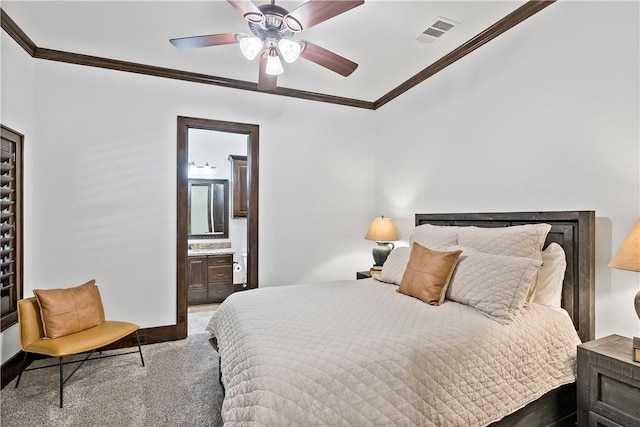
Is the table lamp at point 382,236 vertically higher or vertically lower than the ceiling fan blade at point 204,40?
lower

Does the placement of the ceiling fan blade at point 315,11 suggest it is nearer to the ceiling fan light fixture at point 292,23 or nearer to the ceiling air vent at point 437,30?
the ceiling fan light fixture at point 292,23

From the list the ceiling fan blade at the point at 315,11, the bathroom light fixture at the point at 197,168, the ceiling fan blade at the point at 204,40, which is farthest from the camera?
the bathroom light fixture at the point at 197,168

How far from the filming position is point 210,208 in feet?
18.2

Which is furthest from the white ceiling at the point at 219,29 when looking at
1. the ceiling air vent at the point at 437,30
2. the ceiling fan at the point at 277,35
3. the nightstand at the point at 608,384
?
the nightstand at the point at 608,384

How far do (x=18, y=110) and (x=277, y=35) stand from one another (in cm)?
232

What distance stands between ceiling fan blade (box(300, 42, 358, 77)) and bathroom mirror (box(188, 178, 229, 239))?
3.55 meters

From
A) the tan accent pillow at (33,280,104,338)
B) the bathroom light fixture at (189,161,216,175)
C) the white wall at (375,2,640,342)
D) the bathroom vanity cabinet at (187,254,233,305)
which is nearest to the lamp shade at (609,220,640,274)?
the white wall at (375,2,640,342)

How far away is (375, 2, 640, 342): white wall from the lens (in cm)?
196

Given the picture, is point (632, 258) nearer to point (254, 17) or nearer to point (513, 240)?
point (513, 240)

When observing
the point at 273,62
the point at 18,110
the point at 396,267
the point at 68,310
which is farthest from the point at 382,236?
the point at 18,110

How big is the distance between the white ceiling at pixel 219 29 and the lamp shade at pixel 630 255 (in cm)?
182

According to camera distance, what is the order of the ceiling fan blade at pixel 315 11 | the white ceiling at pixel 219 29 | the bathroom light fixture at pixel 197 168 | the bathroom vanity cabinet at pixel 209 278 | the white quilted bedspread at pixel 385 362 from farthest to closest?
the bathroom light fixture at pixel 197 168, the bathroom vanity cabinet at pixel 209 278, the white ceiling at pixel 219 29, the ceiling fan blade at pixel 315 11, the white quilted bedspread at pixel 385 362

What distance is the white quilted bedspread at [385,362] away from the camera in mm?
1310

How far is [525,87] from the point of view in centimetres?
253
